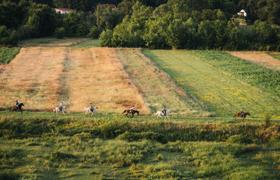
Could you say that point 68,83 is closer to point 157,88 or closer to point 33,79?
point 33,79

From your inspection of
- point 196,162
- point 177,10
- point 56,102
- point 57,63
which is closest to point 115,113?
point 56,102

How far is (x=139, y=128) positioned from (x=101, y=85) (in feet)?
52.7

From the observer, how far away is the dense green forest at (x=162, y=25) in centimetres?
7969

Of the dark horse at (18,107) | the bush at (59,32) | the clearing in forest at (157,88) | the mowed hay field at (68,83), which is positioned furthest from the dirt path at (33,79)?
the bush at (59,32)

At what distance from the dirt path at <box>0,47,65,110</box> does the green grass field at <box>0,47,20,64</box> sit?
2.41 feet

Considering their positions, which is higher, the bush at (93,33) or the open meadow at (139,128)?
the open meadow at (139,128)

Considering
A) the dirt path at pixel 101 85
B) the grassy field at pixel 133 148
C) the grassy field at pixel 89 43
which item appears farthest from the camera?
the grassy field at pixel 89 43

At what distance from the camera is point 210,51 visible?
75.4 m

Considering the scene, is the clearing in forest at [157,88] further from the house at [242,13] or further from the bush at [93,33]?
the house at [242,13]

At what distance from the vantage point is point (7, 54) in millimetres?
64812

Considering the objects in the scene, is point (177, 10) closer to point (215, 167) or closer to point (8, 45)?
point (8, 45)

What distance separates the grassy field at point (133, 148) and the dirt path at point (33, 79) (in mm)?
6765

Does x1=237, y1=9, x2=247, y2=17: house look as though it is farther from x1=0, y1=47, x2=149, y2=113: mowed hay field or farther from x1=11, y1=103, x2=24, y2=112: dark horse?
x1=11, y1=103, x2=24, y2=112: dark horse

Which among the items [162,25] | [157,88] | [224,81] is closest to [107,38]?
[162,25]
